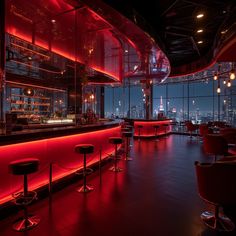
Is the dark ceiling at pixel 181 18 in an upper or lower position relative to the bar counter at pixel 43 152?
upper

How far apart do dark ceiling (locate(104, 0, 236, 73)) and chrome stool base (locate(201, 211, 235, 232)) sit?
4.34 m

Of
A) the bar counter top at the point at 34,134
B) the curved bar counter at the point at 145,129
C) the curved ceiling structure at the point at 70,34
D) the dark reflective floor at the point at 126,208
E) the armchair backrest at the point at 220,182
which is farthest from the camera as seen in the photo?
the curved bar counter at the point at 145,129

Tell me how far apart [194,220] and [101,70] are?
681 centimetres

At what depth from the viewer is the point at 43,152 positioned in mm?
3973

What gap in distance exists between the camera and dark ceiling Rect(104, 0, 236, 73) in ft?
18.3

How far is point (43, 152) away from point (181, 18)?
665cm

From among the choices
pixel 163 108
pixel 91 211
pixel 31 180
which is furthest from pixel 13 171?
pixel 163 108

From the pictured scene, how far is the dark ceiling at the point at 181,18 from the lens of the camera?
5.58 metres

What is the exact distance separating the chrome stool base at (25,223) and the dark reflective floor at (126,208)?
0.07 meters

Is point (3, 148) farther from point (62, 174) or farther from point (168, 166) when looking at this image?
point (168, 166)

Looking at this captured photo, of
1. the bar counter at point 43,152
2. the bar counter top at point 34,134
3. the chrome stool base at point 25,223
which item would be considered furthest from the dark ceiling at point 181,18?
the chrome stool base at point 25,223

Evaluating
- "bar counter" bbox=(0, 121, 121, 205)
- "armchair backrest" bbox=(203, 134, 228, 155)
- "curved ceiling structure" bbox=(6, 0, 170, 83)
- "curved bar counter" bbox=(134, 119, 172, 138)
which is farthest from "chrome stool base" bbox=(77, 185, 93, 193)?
"curved bar counter" bbox=(134, 119, 172, 138)

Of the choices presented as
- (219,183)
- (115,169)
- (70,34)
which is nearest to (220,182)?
(219,183)

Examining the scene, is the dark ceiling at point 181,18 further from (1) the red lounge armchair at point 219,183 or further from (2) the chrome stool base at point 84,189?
(2) the chrome stool base at point 84,189
